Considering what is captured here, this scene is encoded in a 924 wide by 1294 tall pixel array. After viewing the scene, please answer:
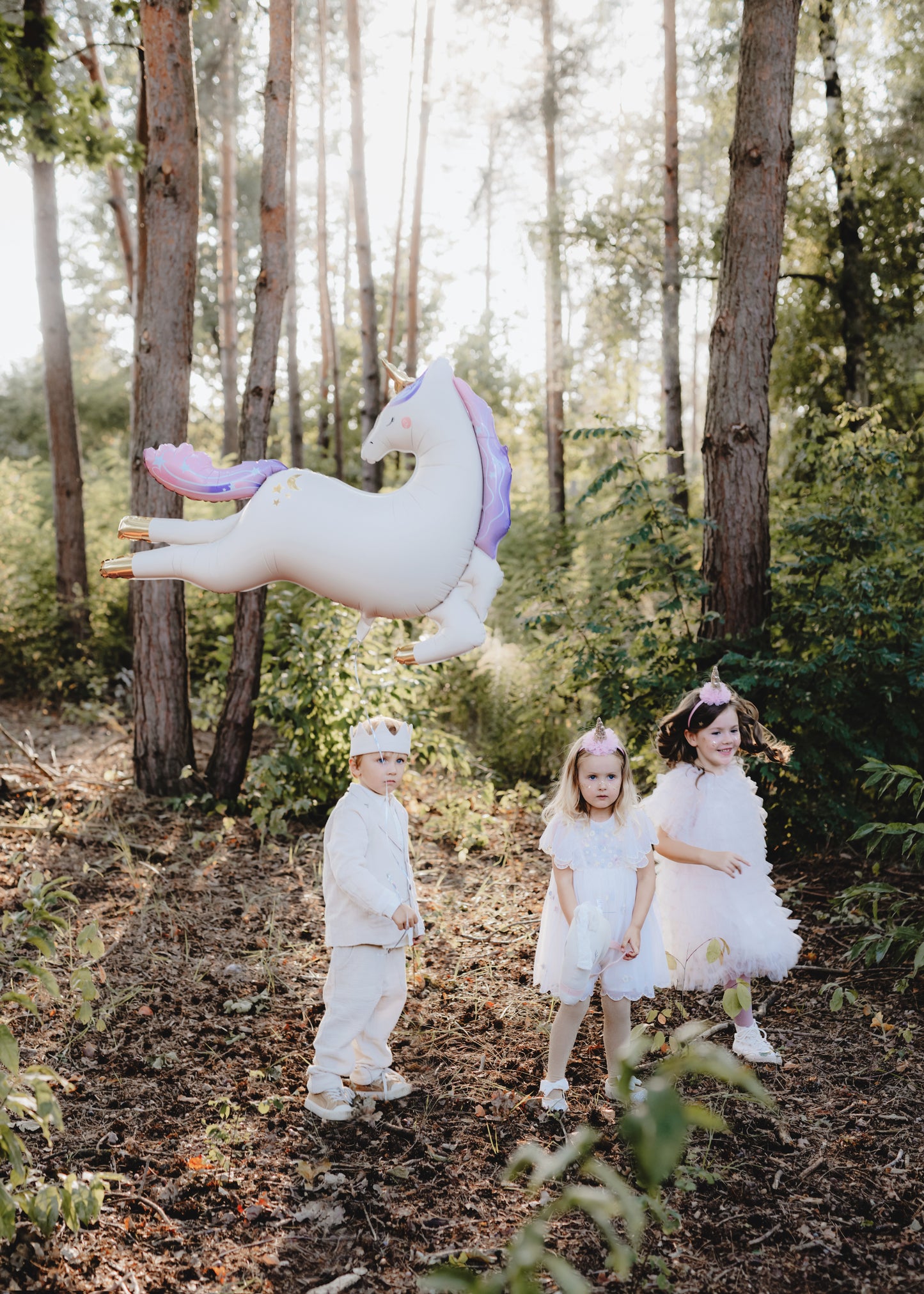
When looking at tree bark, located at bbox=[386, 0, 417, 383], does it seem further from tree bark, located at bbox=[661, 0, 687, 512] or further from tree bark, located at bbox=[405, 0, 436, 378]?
tree bark, located at bbox=[661, 0, 687, 512]

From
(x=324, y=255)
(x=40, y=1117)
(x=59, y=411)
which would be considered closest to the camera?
(x=40, y=1117)

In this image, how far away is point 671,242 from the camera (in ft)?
30.8

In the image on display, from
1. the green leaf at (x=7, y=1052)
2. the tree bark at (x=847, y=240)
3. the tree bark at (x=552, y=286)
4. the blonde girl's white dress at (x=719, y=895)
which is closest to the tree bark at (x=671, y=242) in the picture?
the tree bark at (x=847, y=240)

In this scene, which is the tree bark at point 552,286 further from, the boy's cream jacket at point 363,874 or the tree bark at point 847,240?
the boy's cream jacket at point 363,874

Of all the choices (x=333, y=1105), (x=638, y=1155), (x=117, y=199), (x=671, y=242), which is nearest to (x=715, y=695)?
(x=333, y=1105)

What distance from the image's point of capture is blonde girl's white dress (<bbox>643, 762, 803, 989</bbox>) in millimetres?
3191

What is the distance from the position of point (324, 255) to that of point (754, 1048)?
12.7 meters

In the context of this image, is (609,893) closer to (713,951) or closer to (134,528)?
(713,951)

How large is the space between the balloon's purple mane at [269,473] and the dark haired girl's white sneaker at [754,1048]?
6.38 feet

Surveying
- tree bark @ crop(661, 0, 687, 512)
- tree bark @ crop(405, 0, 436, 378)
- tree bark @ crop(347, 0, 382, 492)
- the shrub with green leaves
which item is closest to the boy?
the shrub with green leaves

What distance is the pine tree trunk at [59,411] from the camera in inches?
320

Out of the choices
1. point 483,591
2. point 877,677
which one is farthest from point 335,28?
point 483,591

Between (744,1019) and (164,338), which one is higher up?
(164,338)

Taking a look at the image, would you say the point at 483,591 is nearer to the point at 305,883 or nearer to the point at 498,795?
the point at 305,883
